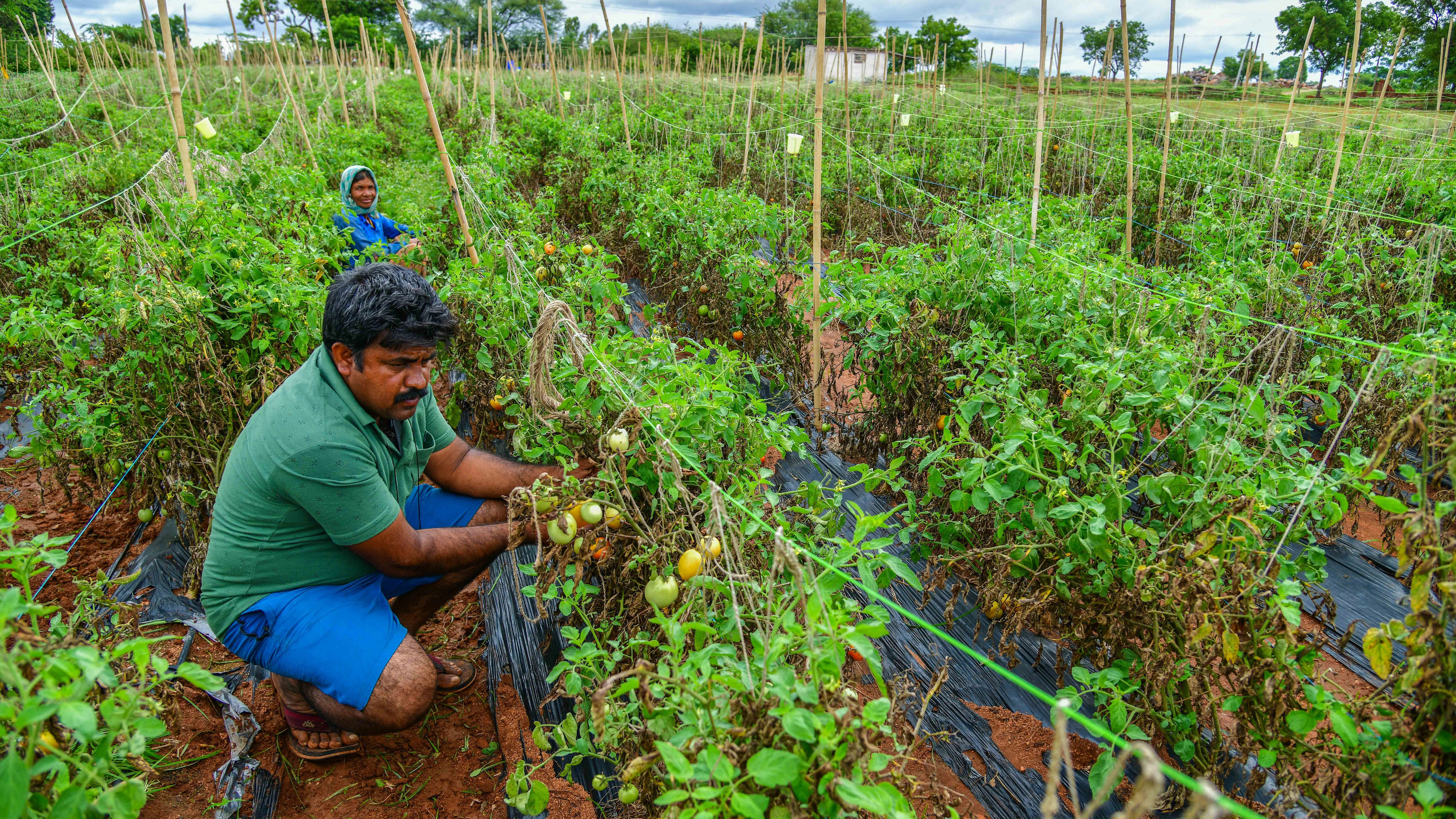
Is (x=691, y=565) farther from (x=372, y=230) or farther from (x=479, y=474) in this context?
(x=372, y=230)

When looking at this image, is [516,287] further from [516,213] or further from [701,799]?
[701,799]

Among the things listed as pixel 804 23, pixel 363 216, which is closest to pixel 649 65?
pixel 363 216

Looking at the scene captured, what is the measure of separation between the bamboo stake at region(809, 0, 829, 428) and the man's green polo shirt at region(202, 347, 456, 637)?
1.71m

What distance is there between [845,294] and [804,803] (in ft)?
7.54

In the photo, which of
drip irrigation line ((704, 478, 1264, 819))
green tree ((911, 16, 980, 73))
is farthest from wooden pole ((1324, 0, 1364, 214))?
green tree ((911, 16, 980, 73))

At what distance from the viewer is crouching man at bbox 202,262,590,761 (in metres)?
1.69

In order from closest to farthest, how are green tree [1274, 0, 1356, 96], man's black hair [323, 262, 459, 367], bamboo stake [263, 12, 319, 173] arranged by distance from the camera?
man's black hair [323, 262, 459, 367] < bamboo stake [263, 12, 319, 173] < green tree [1274, 0, 1356, 96]

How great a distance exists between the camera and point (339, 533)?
5.70 feet

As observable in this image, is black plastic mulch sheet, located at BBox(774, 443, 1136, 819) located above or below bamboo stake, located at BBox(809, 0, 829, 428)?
below

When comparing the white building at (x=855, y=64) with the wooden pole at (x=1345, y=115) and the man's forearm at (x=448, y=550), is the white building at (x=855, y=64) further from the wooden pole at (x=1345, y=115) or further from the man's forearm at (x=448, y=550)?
the man's forearm at (x=448, y=550)

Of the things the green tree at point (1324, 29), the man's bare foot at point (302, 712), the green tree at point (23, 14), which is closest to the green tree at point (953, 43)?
the green tree at point (1324, 29)

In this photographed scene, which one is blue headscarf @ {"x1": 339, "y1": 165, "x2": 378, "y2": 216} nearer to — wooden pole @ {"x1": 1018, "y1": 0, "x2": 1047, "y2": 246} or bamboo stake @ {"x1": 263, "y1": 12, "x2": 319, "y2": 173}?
bamboo stake @ {"x1": 263, "y1": 12, "x2": 319, "y2": 173}

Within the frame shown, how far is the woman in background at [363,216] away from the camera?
12.9 ft

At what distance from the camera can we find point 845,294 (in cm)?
306
